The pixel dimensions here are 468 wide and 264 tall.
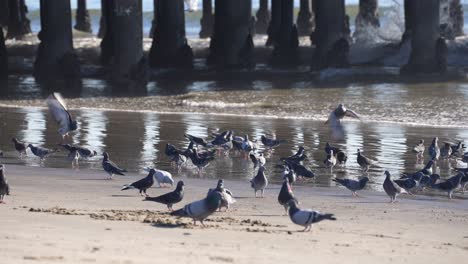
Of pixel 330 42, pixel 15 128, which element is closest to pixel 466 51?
pixel 330 42

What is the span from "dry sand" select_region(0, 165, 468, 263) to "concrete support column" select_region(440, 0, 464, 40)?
3223 cm

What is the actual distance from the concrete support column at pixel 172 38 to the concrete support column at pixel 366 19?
38.9 feet

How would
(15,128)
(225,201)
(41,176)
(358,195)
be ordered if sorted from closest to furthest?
(225,201)
(358,195)
(41,176)
(15,128)

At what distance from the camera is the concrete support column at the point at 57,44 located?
30391 millimetres

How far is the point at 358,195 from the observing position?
1268 cm

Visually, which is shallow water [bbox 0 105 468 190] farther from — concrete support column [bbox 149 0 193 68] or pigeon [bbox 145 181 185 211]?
concrete support column [bbox 149 0 193 68]

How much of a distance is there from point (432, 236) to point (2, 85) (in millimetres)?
21677

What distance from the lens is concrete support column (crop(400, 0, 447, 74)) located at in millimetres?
30750

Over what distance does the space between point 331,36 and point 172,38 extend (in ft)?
16.8

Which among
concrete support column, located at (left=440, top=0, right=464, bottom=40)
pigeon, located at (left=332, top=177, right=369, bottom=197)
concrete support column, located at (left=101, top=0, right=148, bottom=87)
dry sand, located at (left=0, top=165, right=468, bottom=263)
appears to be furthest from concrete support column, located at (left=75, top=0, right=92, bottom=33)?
pigeon, located at (left=332, top=177, right=369, bottom=197)

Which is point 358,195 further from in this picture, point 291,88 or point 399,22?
point 399,22

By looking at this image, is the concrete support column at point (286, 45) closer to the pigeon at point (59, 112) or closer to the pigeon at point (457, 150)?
the pigeon at point (457, 150)

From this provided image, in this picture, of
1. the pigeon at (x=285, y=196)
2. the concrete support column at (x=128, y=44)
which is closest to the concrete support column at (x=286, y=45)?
the concrete support column at (x=128, y=44)

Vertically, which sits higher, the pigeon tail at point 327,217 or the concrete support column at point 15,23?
the pigeon tail at point 327,217
